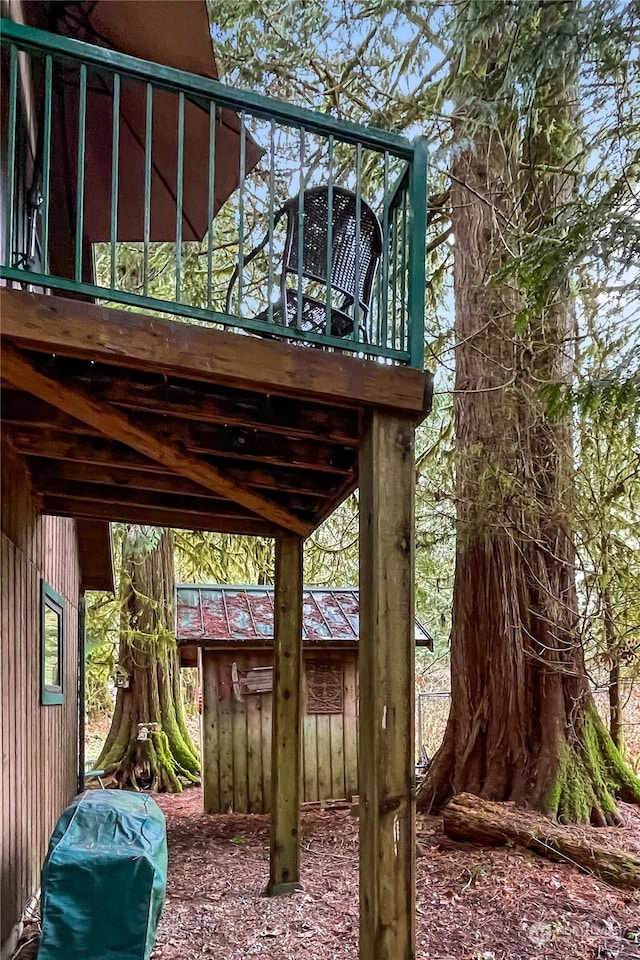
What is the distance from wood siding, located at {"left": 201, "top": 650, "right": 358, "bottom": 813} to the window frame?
2.05 meters

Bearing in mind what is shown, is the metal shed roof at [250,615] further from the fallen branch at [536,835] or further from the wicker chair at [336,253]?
the wicker chair at [336,253]

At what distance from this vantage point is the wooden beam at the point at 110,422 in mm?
2781

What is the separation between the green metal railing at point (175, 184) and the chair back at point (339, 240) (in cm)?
9

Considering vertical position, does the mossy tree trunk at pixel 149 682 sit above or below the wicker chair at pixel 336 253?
below

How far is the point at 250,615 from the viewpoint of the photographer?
9.12 meters

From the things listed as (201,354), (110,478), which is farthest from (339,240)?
(110,478)

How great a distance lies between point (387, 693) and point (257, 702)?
19.5 feet

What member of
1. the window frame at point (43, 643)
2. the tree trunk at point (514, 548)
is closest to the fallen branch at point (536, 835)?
the tree trunk at point (514, 548)

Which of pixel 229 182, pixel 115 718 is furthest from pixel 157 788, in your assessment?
pixel 229 182

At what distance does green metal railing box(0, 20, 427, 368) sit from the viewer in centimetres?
269

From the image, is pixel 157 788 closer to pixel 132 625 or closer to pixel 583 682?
pixel 132 625

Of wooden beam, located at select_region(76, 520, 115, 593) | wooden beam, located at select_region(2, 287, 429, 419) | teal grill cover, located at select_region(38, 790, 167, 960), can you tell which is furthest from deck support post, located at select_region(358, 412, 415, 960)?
wooden beam, located at select_region(76, 520, 115, 593)

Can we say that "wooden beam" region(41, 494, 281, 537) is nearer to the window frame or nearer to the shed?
the window frame

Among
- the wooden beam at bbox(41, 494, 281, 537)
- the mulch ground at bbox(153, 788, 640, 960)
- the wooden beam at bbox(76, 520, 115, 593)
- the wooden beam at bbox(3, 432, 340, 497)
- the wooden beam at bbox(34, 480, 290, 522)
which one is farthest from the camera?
the wooden beam at bbox(76, 520, 115, 593)
